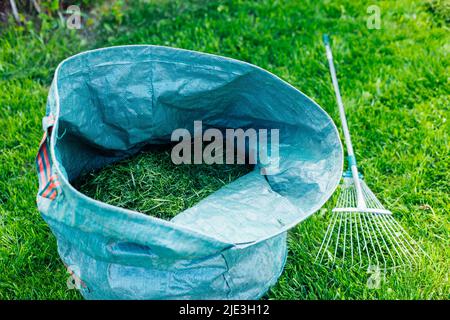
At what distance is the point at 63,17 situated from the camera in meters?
3.11

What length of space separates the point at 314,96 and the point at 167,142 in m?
0.85

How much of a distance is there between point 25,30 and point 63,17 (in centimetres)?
23

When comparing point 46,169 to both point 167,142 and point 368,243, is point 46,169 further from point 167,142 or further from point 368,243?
point 368,243

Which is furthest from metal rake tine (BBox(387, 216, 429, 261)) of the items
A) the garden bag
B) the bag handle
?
the bag handle

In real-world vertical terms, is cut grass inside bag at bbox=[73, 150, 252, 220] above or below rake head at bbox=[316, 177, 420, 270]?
above

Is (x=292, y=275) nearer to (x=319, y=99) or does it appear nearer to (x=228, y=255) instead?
(x=228, y=255)

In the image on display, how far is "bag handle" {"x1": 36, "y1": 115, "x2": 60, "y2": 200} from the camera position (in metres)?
1.51

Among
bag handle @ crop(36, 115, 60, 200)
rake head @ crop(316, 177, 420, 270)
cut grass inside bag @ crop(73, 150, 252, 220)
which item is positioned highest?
bag handle @ crop(36, 115, 60, 200)

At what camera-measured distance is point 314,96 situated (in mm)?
2695

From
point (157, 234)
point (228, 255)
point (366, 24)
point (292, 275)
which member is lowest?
point (292, 275)

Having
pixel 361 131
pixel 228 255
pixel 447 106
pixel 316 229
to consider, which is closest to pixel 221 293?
pixel 228 255

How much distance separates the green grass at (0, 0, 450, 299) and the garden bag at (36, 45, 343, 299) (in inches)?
10.8

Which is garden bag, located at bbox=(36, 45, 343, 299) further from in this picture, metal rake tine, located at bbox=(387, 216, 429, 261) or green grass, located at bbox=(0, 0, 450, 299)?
metal rake tine, located at bbox=(387, 216, 429, 261)

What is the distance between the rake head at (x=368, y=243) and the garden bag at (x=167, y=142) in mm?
221
